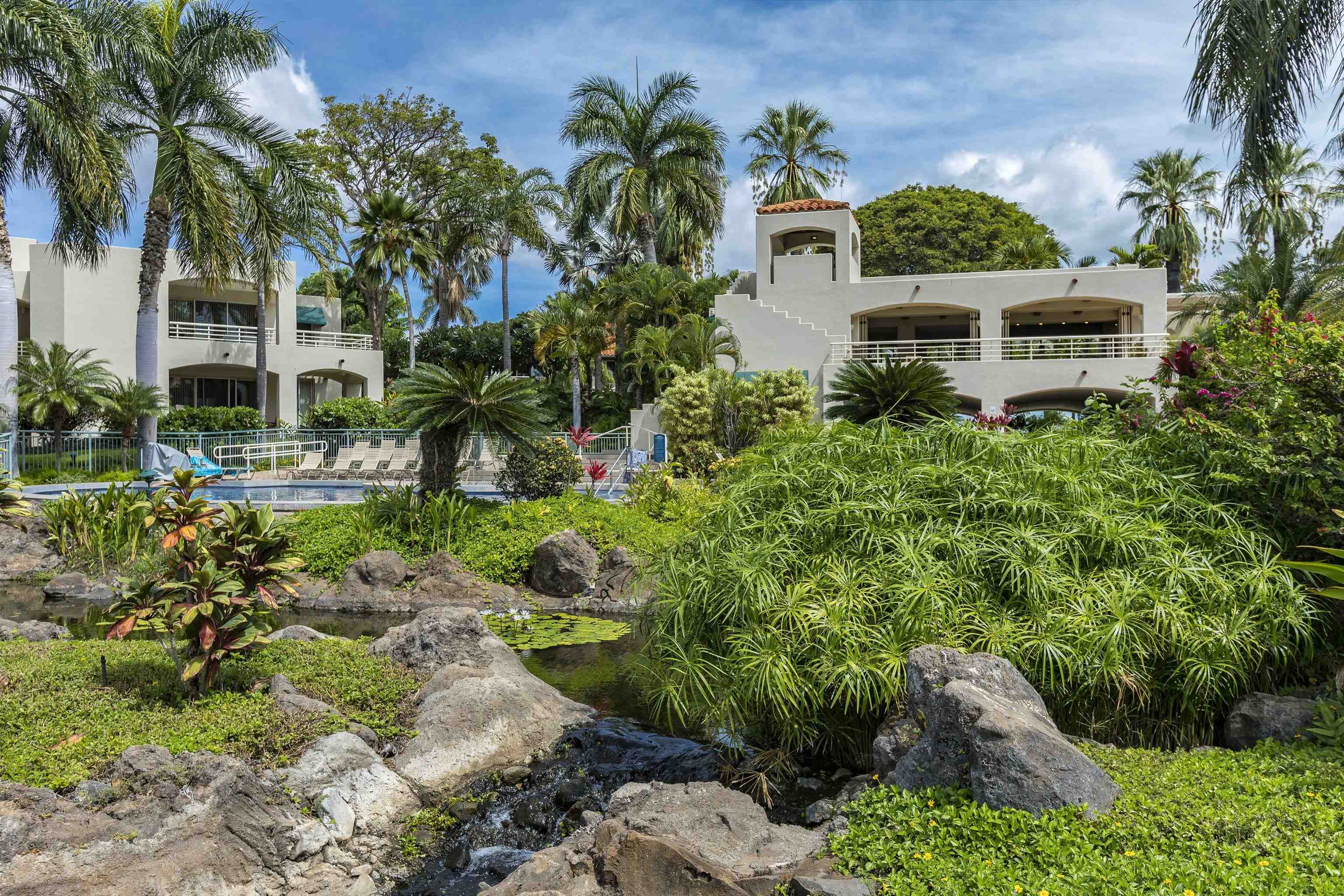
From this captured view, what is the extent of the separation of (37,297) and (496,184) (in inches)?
678

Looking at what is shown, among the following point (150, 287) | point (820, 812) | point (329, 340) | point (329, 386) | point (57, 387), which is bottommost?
point (820, 812)

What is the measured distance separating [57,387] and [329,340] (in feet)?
41.3

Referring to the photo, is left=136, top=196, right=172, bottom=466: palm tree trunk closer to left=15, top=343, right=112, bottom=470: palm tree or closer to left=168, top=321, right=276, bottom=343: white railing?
left=15, top=343, right=112, bottom=470: palm tree

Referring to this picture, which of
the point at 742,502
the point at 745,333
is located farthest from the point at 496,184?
the point at 742,502

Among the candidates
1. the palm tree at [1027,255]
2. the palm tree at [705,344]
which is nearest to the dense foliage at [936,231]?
the palm tree at [1027,255]

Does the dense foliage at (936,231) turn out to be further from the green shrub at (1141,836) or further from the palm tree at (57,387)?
the green shrub at (1141,836)

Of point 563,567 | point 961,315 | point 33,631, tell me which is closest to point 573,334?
point 961,315

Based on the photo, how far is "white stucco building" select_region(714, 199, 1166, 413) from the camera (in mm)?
24891

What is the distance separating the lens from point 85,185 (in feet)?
54.4

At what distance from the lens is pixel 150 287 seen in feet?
Result: 69.2

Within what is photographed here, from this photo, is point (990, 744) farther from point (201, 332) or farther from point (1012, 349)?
point (201, 332)

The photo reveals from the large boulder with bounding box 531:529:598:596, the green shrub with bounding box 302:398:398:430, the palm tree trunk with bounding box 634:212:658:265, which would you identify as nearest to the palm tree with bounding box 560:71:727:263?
the palm tree trunk with bounding box 634:212:658:265

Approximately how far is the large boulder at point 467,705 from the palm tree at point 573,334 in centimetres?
2375

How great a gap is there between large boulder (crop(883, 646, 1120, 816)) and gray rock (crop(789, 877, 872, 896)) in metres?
0.81
